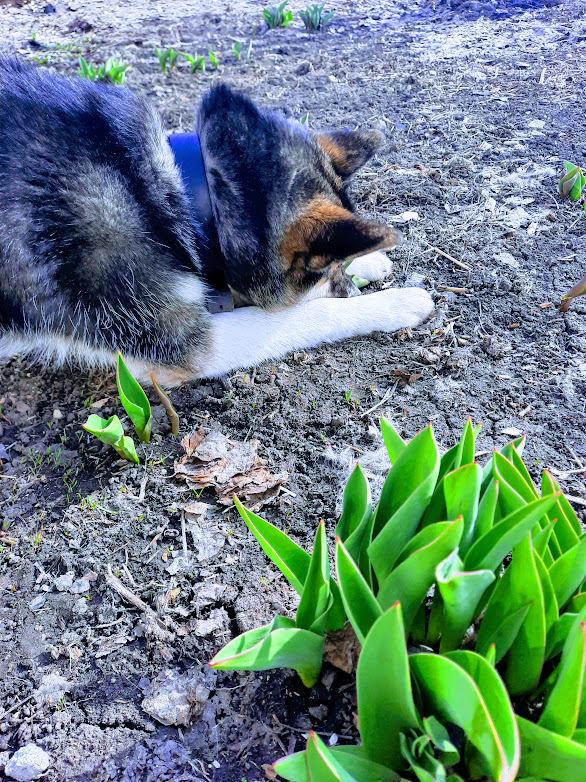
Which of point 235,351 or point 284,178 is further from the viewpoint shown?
point 235,351

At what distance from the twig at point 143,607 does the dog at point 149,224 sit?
105cm

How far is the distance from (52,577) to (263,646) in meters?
1.09

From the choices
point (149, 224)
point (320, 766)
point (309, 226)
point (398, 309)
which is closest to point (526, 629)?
point (320, 766)

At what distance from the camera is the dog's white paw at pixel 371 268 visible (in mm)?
3211

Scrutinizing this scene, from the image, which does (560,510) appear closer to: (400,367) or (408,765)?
(408,765)

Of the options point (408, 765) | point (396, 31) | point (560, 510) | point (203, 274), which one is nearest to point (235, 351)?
point (203, 274)

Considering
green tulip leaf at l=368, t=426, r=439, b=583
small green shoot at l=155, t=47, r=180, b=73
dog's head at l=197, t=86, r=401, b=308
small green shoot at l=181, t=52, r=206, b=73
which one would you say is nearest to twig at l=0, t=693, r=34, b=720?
green tulip leaf at l=368, t=426, r=439, b=583

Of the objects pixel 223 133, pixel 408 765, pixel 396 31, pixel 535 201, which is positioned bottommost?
pixel 408 765

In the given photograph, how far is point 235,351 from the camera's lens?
9.23 feet

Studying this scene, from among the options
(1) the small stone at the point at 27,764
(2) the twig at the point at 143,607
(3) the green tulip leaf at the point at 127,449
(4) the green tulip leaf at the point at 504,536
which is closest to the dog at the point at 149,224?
(3) the green tulip leaf at the point at 127,449

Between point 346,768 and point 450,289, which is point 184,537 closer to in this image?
point 346,768

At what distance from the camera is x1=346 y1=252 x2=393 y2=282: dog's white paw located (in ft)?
10.5

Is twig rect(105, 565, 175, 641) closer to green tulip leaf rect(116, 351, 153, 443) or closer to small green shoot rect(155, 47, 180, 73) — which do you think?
green tulip leaf rect(116, 351, 153, 443)

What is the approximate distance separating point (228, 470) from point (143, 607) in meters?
0.60
